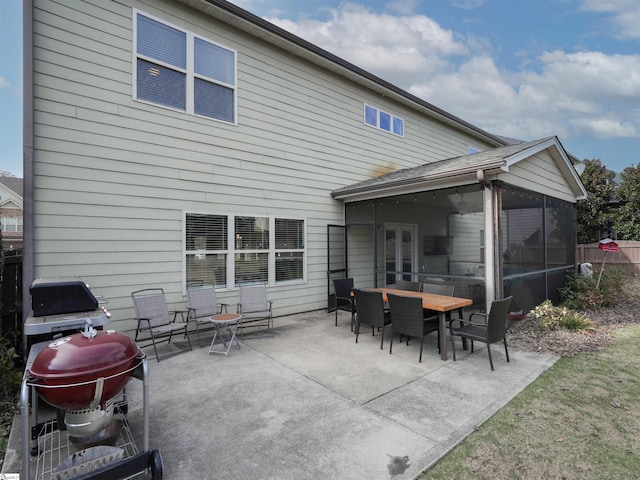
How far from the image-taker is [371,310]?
4.80m

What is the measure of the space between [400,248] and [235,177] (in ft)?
16.7

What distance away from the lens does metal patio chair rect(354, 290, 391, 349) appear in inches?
184

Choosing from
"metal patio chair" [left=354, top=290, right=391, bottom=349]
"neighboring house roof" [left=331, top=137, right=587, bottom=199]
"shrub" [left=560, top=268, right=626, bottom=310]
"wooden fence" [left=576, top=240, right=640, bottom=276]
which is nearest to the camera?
"metal patio chair" [left=354, top=290, right=391, bottom=349]

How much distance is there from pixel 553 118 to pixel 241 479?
51.7 m

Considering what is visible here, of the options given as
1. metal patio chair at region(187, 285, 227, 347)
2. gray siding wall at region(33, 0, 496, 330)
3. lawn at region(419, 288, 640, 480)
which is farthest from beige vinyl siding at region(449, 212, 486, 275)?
metal patio chair at region(187, 285, 227, 347)

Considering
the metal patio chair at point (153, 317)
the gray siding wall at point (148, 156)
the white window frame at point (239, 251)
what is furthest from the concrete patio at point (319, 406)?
the gray siding wall at point (148, 156)

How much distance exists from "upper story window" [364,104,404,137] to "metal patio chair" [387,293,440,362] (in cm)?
582

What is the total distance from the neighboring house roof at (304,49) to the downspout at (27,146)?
7.64ft

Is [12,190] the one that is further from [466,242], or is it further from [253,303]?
[466,242]

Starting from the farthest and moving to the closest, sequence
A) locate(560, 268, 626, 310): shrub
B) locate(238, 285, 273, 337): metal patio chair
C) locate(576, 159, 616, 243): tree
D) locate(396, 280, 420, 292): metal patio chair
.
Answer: locate(576, 159, 616, 243): tree
locate(560, 268, 626, 310): shrub
locate(396, 280, 420, 292): metal patio chair
locate(238, 285, 273, 337): metal patio chair

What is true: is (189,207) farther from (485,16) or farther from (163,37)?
(485,16)

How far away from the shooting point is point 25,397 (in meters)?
1.75

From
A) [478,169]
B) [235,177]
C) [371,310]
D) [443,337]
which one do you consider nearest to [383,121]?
[478,169]

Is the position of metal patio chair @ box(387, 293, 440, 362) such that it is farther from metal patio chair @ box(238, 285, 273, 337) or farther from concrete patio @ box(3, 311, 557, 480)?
metal patio chair @ box(238, 285, 273, 337)
